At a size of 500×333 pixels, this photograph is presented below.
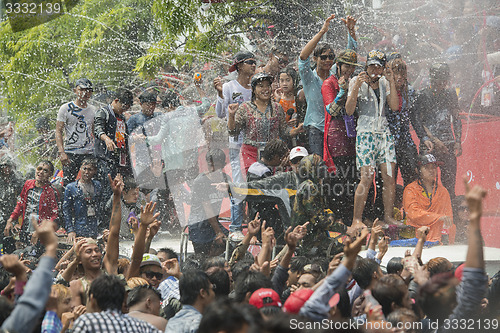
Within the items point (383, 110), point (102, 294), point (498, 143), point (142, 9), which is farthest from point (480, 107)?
point (142, 9)

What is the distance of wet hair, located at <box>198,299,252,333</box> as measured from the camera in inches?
121

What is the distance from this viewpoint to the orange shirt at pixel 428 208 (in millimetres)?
7633

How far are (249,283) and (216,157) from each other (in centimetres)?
386

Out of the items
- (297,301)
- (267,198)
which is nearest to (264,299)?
(297,301)

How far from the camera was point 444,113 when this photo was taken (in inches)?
314

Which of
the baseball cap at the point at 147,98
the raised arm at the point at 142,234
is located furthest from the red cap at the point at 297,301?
the baseball cap at the point at 147,98

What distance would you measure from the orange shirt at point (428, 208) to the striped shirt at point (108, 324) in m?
4.46

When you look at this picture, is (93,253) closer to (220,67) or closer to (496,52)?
(496,52)

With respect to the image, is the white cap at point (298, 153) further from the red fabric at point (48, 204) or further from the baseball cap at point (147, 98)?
the red fabric at point (48, 204)

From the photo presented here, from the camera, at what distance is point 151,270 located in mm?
5746

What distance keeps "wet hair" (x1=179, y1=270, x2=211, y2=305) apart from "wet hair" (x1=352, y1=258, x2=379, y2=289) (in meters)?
1.20

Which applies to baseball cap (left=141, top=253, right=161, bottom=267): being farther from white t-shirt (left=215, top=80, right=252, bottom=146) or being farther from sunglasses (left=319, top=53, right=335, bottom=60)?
sunglasses (left=319, top=53, right=335, bottom=60)
